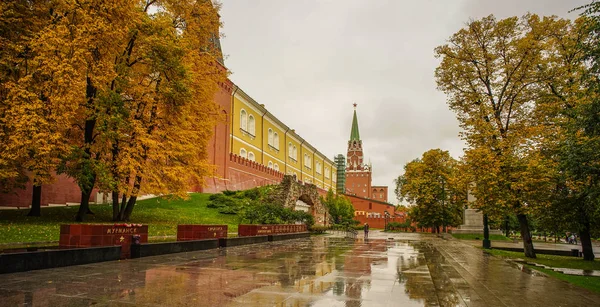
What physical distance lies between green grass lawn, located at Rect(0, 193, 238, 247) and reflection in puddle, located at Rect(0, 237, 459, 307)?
6314mm

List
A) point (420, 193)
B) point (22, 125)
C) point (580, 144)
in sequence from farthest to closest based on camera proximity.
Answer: point (420, 193) < point (22, 125) < point (580, 144)

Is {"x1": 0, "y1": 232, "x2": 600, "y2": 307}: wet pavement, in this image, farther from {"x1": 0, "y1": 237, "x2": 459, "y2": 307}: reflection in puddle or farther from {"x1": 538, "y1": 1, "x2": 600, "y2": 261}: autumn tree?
{"x1": 538, "y1": 1, "x2": 600, "y2": 261}: autumn tree

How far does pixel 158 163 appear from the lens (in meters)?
20.0

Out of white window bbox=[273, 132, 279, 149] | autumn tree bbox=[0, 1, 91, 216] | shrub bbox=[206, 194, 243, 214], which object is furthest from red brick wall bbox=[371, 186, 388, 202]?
autumn tree bbox=[0, 1, 91, 216]

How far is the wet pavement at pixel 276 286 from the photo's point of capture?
654cm

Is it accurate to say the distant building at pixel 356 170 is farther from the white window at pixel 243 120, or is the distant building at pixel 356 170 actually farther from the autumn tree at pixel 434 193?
the white window at pixel 243 120

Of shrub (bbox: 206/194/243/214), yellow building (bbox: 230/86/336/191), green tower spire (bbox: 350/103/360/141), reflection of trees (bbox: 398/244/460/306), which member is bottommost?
reflection of trees (bbox: 398/244/460/306)

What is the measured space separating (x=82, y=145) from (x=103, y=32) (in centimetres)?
633

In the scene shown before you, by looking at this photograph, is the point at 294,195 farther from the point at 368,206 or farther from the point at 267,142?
the point at 368,206

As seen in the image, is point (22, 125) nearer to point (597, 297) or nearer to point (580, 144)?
point (597, 297)

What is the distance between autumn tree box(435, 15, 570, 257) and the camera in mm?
17438

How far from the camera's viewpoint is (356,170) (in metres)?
125

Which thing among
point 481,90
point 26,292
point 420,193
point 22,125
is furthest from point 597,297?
point 420,193

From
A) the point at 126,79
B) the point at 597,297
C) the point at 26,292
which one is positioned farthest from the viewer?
the point at 126,79
